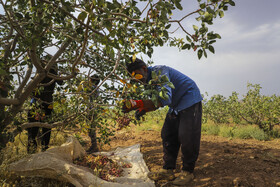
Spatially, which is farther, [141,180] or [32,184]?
[141,180]

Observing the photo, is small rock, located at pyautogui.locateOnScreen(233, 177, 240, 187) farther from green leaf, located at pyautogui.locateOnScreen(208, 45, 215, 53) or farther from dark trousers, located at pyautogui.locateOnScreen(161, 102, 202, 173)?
green leaf, located at pyautogui.locateOnScreen(208, 45, 215, 53)

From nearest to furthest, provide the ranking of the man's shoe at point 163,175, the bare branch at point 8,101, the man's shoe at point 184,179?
the bare branch at point 8,101 < the man's shoe at point 184,179 < the man's shoe at point 163,175

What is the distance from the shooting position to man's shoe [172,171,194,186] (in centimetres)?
276

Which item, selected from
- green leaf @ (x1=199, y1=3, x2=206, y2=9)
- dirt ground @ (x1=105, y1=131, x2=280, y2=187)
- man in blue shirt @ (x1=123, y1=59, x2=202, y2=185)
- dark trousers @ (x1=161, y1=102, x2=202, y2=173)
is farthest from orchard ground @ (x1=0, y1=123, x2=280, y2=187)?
green leaf @ (x1=199, y1=3, x2=206, y2=9)

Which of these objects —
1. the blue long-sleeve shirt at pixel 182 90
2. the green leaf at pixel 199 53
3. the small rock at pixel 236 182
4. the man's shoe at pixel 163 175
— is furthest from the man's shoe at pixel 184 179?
the green leaf at pixel 199 53

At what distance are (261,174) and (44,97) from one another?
399cm

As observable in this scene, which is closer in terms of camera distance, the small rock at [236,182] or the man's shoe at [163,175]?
the small rock at [236,182]

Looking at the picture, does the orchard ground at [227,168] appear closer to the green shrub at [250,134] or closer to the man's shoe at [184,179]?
the man's shoe at [184,179]

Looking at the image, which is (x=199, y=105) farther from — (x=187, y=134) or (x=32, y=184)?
(x=32, y=184)

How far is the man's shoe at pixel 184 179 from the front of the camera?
2758 millimetres

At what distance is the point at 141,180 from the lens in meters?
2.97

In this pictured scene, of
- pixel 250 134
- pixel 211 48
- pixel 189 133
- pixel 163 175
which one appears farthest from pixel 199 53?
pixel 250 134

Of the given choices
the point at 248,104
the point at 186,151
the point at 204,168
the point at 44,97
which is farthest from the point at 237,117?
the point at 44,97

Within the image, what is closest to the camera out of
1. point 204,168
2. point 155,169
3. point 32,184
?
point 32,184
